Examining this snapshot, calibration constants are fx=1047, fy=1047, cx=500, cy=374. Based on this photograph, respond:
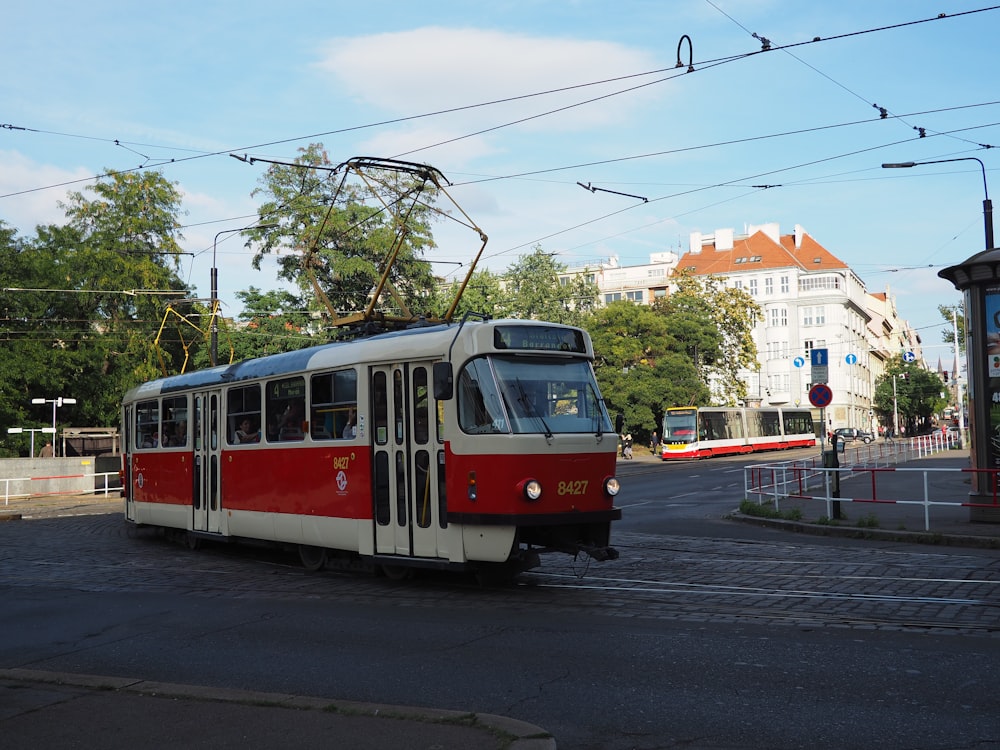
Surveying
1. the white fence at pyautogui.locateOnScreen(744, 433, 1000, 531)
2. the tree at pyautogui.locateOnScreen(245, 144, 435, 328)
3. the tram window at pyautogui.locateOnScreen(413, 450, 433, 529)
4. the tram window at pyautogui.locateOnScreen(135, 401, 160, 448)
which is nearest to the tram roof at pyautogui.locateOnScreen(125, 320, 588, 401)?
the tram window at pyautogui.locateOnScreen(413, 450, 433, 529)

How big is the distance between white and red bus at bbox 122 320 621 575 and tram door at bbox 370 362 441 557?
0.8 inches

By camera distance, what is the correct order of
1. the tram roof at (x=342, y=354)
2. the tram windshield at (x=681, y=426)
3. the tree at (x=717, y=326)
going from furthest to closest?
the tree at (x=717, y=326) → the tram windshield at (x=681, y=426) → the tram roof at (x=342, y=354)

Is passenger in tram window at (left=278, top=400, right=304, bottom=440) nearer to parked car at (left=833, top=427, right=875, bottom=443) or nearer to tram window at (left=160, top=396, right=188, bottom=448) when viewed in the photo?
tram window at (left=160, top=396, right=188, bottom=448)

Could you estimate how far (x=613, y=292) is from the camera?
111m

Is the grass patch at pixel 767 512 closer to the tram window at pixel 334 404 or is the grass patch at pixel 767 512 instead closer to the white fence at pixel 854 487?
the white fence at pixel 854 487

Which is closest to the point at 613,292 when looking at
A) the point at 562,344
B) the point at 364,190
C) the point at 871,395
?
the point at 871,395

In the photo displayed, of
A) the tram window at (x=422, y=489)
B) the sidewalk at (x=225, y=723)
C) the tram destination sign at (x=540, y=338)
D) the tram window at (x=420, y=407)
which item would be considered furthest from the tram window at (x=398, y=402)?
the sidewalk at (x=225, y=723)

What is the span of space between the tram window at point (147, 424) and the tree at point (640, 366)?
4955 cm

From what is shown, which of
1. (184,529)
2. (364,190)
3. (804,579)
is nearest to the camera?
(804,579)

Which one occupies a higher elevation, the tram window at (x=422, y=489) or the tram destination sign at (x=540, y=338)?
the tram destination sign at (x=540, y=338)

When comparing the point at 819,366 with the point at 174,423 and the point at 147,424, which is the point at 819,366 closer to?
the point at 174,423

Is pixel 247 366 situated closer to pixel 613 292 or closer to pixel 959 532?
pixel 959 532

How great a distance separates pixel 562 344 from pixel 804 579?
3859mm

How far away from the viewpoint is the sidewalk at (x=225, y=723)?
5680mm
